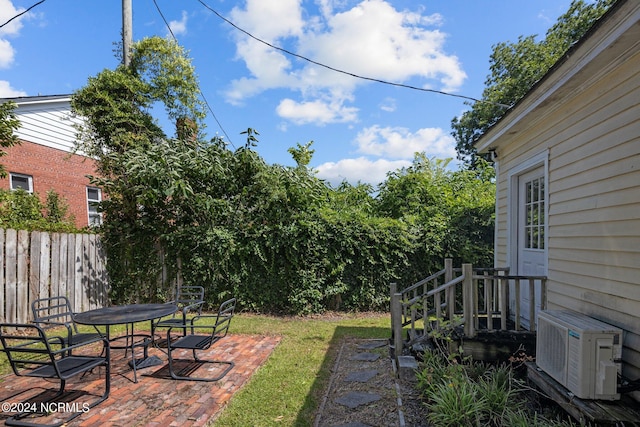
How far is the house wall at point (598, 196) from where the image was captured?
2.53 meters

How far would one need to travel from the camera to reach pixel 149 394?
11.0 feet

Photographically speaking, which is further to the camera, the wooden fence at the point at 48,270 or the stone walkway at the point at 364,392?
the wooden fence at the point at 48,270

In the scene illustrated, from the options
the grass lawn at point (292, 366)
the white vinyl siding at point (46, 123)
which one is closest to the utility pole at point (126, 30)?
the white vinyl siding at point (46, 123)

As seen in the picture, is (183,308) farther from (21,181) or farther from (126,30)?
(21,181)

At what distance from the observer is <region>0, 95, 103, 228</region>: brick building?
30.3ft

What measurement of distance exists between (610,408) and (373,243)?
477cm

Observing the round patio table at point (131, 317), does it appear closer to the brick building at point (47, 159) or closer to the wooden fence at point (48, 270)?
the wooden fence at point (48, 270)

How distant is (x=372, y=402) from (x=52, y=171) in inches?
460

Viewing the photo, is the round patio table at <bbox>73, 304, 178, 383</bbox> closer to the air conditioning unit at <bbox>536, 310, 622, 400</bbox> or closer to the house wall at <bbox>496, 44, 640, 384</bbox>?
the air conditioning unit at <bbox>536, 310, 622, 400</bbox>

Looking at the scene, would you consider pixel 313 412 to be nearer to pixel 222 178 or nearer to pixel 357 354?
pixel 357 354

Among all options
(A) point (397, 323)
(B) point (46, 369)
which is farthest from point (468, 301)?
(B) point (46, 369)

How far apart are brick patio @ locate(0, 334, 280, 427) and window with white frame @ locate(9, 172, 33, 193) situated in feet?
25.8

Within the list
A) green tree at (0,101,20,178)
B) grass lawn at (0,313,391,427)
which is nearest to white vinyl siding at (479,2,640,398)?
grass lawn at (0,313,391,427)

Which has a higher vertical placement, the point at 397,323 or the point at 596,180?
the point at 596,180
